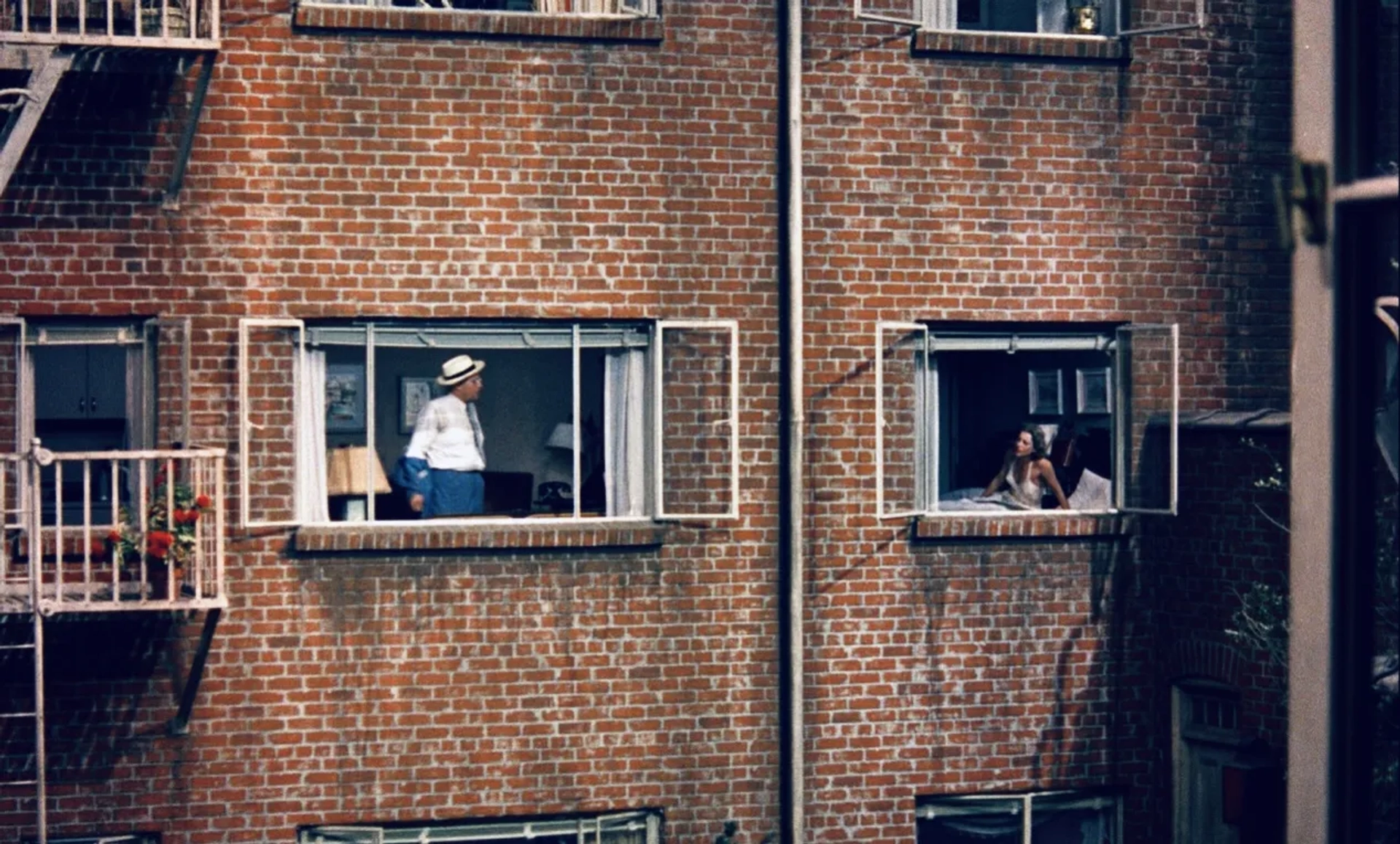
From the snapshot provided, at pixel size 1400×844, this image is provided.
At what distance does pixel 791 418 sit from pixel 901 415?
26.9 inches

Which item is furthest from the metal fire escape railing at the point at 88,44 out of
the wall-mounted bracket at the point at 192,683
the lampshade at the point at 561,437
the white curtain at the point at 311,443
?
the lampshade at the point at 561,437

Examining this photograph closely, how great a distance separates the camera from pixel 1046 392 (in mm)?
11164

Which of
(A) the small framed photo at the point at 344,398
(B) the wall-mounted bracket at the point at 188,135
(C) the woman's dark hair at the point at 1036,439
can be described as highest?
(B) the wall-mounted bracket at the point at 188,135

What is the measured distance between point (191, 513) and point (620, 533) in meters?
2.36

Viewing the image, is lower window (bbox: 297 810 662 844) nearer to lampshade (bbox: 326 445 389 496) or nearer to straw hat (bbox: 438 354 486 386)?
lampshade (bbox: 326 445 389 496)

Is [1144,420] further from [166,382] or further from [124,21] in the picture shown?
[124,21]

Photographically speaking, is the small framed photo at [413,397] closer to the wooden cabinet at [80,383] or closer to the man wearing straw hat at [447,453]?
the man wearing straw hat at [447,453]

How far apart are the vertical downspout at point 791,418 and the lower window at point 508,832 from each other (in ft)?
2.76

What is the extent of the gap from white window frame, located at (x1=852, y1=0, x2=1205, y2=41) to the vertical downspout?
548mm

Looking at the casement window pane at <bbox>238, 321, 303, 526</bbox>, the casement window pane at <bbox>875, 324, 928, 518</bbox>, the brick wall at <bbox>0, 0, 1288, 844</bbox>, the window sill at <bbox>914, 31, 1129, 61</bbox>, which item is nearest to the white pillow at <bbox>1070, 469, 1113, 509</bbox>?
the brick wall at <bbox>0, 0, 1288, 844</bbox>

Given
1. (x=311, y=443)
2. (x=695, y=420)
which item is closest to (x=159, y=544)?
(x=311, y=443)

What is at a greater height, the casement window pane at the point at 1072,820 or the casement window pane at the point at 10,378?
the casement window pane at the point at 10,378

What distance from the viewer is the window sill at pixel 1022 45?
10680 millimetres

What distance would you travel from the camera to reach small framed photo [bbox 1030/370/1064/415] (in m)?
11.1
